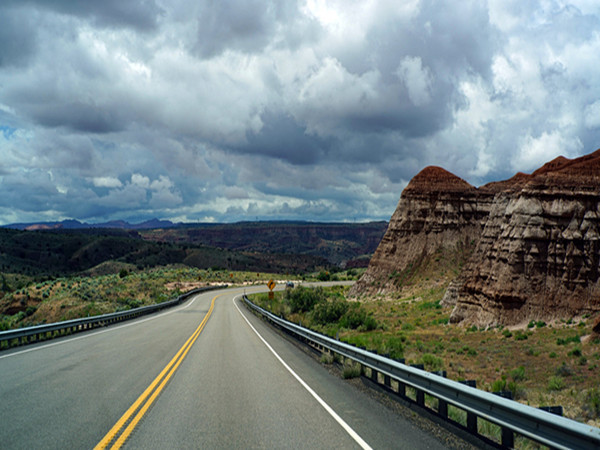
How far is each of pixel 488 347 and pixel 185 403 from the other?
17.4m

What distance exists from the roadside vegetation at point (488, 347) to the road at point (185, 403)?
2341 mm

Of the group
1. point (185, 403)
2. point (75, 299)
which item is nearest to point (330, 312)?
point (185, 403)

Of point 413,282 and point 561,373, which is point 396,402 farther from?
point 413,282

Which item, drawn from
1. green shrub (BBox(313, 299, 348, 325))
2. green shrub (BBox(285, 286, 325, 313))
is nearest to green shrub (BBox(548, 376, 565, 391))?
green shrub (BBox(313, 299, 348, 325))

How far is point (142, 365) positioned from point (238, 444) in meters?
7.18

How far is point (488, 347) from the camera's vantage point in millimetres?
21750

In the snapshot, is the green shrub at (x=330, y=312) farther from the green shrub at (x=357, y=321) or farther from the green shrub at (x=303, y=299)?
the green shrub at (x=303, y=299)

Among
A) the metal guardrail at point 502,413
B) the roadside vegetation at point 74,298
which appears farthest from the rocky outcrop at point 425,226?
the metal guardrail at point 502,413

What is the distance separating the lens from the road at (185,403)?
6.23m

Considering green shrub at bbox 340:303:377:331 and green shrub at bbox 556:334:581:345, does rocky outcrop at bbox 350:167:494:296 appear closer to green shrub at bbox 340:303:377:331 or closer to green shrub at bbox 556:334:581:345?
green shrub at bbox 340:303:377:331

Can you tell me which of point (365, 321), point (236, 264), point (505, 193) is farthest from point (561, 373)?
point (236, 264)

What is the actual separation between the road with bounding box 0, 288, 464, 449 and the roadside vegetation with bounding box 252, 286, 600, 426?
2.34 meters

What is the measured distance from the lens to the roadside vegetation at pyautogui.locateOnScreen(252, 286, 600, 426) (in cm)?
1266

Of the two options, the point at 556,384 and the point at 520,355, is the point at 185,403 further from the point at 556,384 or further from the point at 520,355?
the point at 520,355
